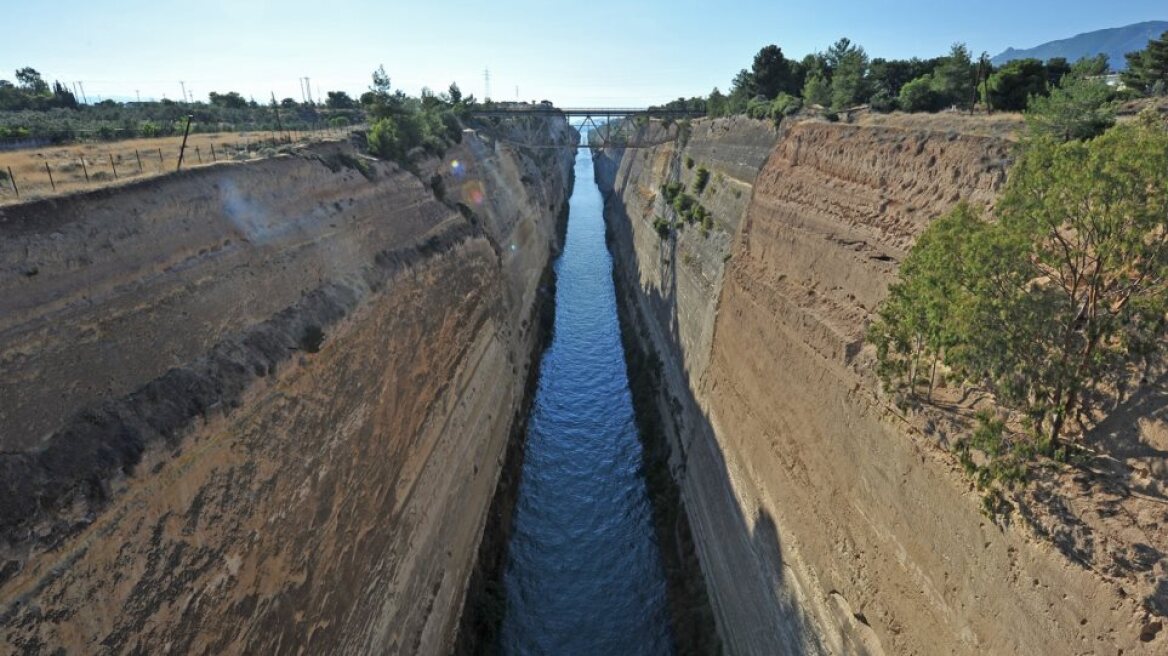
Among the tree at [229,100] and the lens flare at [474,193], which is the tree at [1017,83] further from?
the tree at [229,100]

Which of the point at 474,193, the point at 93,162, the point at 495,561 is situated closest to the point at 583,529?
the point at 495,561

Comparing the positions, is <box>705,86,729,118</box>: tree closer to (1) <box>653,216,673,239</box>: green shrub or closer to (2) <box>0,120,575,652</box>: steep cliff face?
(1) <box>653,216,673,239</box>: green shrub

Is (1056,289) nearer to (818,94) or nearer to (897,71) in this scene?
(818,94)

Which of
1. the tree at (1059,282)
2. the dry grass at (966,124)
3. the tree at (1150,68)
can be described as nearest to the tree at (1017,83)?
the tree at (1150,68)

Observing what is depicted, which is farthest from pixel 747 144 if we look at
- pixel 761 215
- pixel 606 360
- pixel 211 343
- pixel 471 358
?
pixel 211 343

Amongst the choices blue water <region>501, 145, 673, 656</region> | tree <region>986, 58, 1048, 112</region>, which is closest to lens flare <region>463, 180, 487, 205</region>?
blue water <region>501, 145, 673, 656</region>
